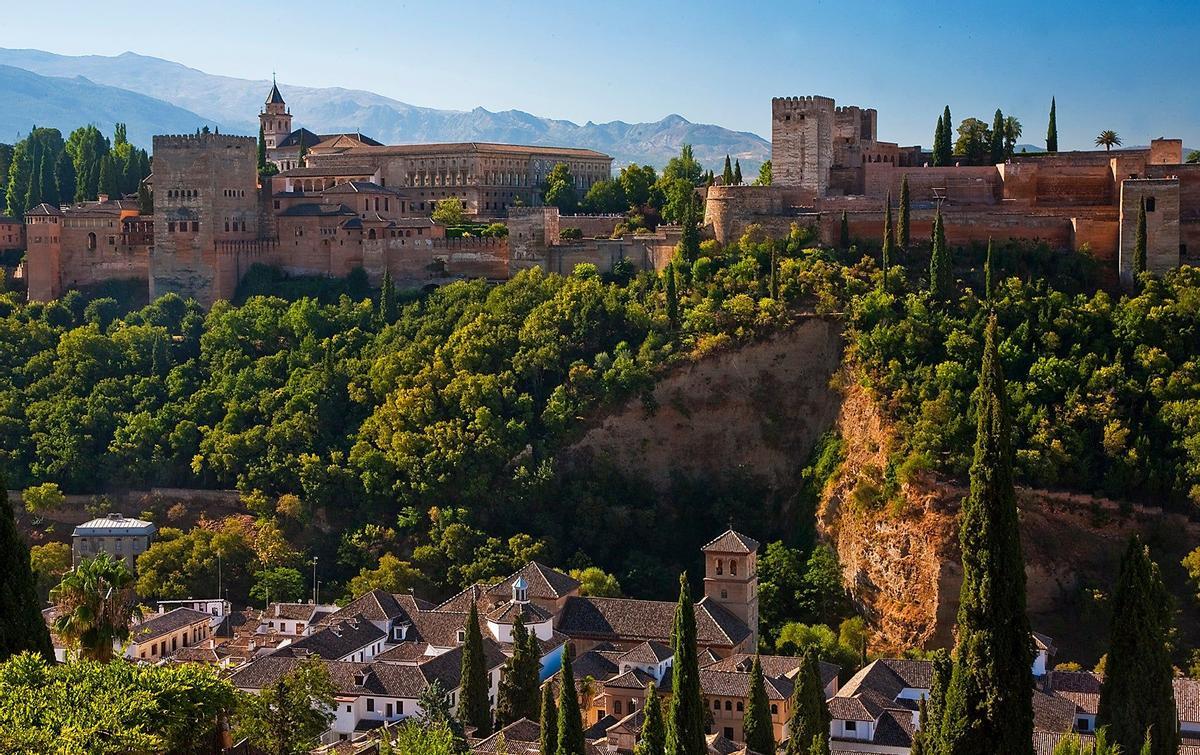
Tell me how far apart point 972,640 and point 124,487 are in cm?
3363

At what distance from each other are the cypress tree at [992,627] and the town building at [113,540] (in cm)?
2956

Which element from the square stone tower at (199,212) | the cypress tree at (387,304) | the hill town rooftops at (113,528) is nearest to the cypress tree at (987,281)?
the cypress tree at (387,304)

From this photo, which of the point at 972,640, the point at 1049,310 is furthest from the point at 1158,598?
the point at 1049,310

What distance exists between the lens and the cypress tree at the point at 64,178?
2785 inches

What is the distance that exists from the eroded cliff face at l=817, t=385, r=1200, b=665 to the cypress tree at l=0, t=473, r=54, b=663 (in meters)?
24.0

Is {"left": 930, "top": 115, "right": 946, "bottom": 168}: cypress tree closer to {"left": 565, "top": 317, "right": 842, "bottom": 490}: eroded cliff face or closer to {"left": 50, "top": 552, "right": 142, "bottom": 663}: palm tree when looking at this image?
{"left": 565, "top": 317, "right": 842, "bottom": 490}: eroded cliff face

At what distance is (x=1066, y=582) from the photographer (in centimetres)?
4294

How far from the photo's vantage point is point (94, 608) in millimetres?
24891

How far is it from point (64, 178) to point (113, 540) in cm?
2663

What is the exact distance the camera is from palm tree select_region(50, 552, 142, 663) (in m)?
24.8

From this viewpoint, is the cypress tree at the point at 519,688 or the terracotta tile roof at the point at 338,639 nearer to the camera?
the cypress tree at the point at 519,688

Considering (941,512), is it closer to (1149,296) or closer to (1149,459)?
(1149,459)

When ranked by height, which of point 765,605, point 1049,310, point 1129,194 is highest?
point 1129,194

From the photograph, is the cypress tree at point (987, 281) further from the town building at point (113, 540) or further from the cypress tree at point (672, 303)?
the town building at point (113, 540)
